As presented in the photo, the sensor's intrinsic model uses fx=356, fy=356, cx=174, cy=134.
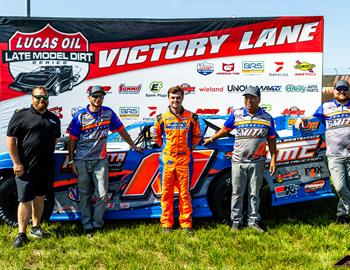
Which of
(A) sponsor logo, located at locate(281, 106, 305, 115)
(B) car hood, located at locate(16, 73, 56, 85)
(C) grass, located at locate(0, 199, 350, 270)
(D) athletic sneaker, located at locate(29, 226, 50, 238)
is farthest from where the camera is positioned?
(A) sponsor logo, located at locate(281, 106, 305, 115)

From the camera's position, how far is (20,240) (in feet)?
12.0

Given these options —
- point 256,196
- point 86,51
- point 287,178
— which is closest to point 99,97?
point 256,196

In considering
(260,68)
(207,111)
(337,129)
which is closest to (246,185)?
(337,129)

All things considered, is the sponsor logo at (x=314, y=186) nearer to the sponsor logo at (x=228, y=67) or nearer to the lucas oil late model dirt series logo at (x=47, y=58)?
the sponsor logo at (x=228, y=67)

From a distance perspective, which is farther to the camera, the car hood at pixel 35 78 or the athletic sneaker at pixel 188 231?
the car hood at pixel 35 78

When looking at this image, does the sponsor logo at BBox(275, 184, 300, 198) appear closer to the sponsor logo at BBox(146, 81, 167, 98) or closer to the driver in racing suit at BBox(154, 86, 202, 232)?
the driver in racing suit at BBox(154, 86, 202, 232)

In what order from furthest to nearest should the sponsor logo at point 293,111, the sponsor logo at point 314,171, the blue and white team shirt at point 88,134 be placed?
1. the sponsor logo at point 293,111
2. the sponsor logo at point 314,171
3. the blue and white team shirt at point 88,134

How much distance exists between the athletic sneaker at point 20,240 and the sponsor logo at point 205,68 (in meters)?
4.55

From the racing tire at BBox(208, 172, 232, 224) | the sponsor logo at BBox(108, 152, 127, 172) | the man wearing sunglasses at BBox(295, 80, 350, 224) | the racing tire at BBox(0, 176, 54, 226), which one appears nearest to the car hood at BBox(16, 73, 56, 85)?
the racing tire at BBox(0, 176, 54, 226)

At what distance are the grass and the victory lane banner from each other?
3.19m

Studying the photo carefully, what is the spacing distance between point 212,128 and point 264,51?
3.09 m

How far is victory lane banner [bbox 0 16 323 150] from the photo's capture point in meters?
6.85

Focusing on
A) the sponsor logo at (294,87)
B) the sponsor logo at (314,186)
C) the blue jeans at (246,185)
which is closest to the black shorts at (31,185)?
the blue jeans at (246,185)

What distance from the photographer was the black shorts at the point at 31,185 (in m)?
3.70
